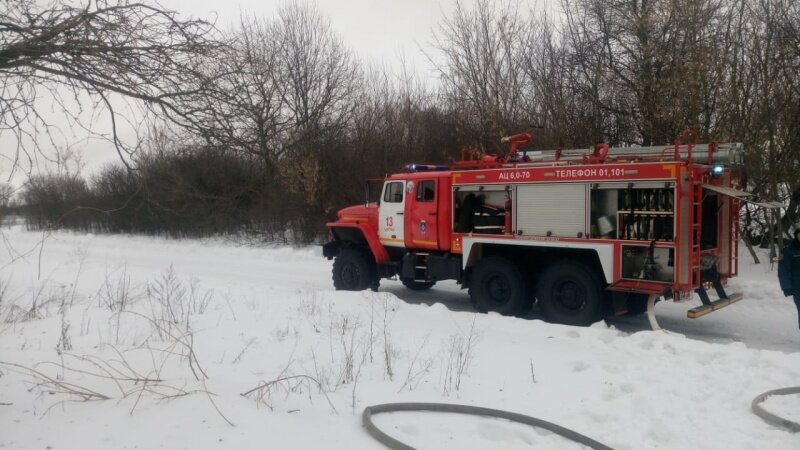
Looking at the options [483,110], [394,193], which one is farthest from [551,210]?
[483,110]

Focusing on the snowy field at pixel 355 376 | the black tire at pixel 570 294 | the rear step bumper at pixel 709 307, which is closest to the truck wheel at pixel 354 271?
the snowy field at pixel 355 376

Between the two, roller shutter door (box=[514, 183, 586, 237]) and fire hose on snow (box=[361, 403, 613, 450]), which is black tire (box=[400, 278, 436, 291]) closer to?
roller shutter door (box=[514, 183, 586, 237])

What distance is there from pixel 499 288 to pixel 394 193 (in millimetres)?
2954

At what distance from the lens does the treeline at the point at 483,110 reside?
5.93m

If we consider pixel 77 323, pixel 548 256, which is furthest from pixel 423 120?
pixel 77 323

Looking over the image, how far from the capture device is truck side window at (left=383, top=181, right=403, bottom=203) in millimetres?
12180

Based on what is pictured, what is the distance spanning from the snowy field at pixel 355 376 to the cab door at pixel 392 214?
229cm

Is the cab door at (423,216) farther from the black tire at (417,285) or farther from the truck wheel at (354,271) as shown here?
the black tire at (417,285)

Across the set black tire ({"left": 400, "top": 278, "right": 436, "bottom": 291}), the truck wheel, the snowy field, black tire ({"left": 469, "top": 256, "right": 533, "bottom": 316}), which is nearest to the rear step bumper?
the snowy field

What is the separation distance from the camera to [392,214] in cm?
1234

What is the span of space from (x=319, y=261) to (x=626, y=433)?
49.8 ft

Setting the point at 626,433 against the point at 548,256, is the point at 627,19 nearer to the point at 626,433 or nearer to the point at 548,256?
the point at 548,256

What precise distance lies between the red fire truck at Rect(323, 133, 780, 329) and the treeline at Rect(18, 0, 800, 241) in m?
2.45

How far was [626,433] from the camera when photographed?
16.0ft
